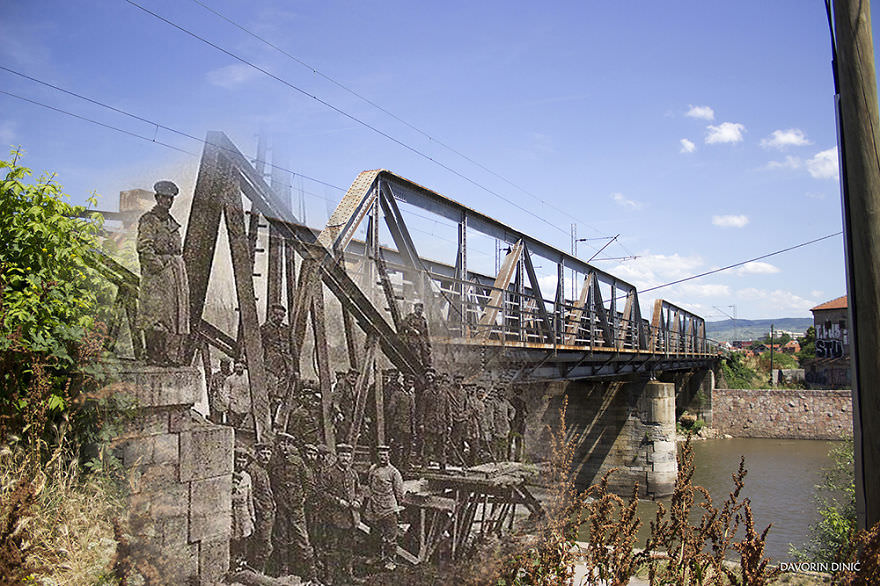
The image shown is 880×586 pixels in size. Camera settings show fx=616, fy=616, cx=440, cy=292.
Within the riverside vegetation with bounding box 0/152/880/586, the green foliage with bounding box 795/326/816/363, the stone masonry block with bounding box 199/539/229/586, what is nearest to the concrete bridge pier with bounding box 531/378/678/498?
the riverside vegetation with bounding box 0/152/880/586

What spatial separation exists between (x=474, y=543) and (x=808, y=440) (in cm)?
3963

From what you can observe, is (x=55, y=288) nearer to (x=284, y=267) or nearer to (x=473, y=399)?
(x=284, y=267)

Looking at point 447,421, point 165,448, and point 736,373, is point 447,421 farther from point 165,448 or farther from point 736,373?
point 736,373

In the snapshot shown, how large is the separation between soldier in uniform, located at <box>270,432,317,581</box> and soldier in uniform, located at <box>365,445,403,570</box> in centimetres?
53

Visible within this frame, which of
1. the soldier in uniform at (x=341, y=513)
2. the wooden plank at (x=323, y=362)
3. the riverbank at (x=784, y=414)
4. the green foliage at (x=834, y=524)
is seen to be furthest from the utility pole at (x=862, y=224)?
the riverbank at (x=784, y=414)

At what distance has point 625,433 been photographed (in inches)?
913

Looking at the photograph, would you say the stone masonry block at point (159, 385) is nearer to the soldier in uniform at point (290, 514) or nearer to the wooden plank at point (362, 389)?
the soldier in uniform at point (290, 514)

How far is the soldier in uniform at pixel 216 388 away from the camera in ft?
14.2

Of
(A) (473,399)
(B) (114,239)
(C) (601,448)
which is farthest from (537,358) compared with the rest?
(C) (601,448)

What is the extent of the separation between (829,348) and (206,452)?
2322 inches

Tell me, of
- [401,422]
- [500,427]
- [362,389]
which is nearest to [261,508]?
[362,389]

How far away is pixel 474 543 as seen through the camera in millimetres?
5246

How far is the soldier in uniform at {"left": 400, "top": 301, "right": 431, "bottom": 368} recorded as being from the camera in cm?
541

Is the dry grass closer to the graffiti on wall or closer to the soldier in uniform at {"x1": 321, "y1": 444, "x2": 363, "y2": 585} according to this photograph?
the soldier in uniform at {"x1": 321, "y1": 444, "x2": 363, "y2": 585}
